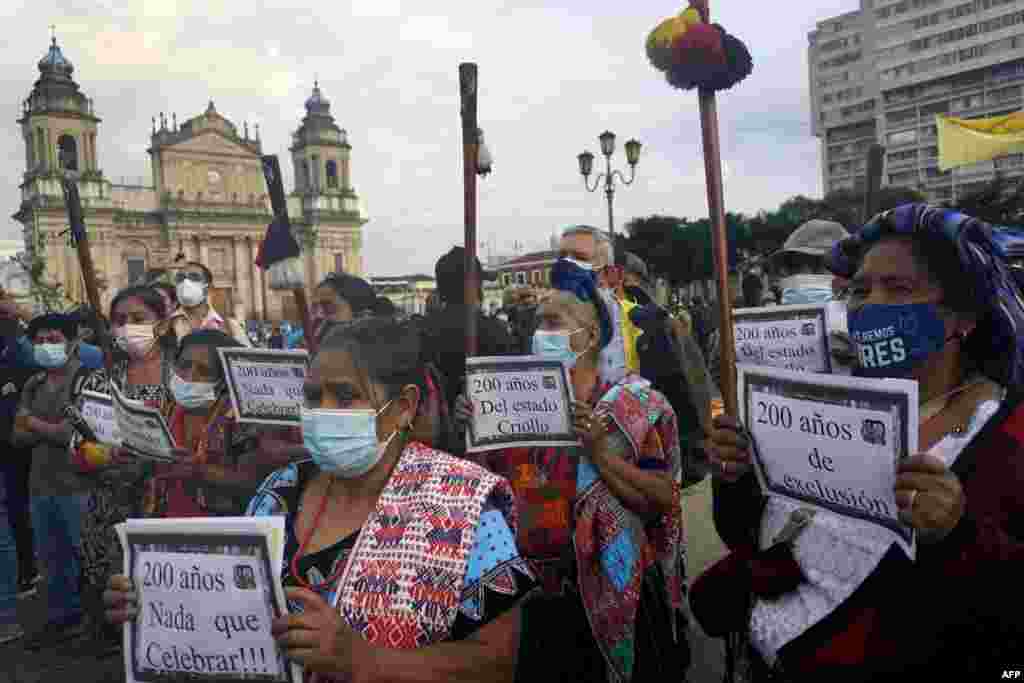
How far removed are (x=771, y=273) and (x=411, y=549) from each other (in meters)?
3.66

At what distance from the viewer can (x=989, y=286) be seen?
5.72 feet

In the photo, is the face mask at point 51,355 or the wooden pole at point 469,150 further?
the face mask at point 51,355

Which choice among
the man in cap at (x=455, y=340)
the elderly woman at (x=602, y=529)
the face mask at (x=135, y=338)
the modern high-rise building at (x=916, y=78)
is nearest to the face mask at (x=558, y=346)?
the elderly woman at (x=602, y=529)

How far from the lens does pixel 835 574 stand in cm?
176

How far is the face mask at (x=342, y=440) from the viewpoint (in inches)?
81.7

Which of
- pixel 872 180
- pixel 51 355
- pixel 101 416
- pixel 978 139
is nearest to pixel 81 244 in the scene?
pixel 101 416

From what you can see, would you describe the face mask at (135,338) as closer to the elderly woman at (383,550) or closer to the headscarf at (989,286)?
the elderly woman at (383,550)

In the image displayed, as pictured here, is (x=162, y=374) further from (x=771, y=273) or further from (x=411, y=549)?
(x=771, y=273)

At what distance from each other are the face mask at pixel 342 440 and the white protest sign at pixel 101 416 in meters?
2.24

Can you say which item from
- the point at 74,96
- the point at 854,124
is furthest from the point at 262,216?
the point at 854,124

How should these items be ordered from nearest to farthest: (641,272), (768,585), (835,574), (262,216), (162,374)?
(835,574)
(768,585)
(162,374)
(641,272)
(262,216)

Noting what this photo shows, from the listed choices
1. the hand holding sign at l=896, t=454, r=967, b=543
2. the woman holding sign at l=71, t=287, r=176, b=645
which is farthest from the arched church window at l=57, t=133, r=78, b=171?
the hand holding sign at l=896, t=454, r=967, b=543

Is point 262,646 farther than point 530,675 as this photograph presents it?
No

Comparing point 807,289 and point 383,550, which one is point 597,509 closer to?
point 383,550
